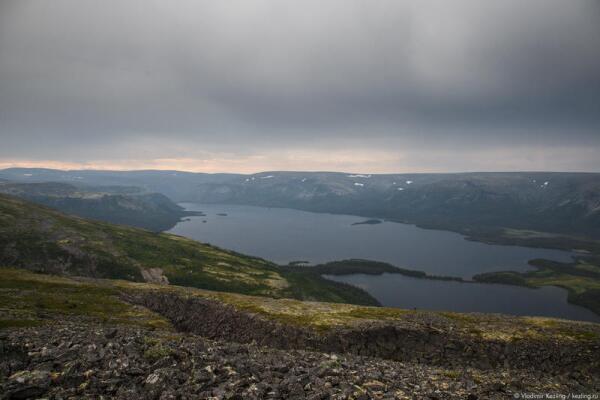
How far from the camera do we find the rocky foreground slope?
17.5m

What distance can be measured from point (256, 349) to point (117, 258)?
132 metres

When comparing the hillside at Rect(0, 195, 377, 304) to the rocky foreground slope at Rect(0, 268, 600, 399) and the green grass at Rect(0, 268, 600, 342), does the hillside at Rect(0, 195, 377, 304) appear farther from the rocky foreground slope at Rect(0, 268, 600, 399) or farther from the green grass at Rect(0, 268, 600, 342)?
the green grass at Rect(0, 268, 600, 342)

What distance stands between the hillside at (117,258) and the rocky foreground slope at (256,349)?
177ft

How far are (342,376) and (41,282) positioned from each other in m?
74.0

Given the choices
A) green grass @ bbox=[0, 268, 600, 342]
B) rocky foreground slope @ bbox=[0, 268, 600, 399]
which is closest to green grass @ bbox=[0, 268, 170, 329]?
green grass @ bbox=[0, 268, 600, 342]

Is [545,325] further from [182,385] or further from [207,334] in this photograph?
[182,385]

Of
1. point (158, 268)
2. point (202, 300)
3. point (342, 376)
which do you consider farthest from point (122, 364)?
point (158, 268)

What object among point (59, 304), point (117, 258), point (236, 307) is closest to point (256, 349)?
point (236, 307)

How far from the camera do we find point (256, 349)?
28500 mm

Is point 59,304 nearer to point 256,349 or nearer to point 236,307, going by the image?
point 236,307

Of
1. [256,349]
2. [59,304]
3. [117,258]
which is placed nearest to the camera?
[256,349]

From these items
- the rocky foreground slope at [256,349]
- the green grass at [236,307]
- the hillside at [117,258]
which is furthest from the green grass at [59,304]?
the hillside at [117,258]

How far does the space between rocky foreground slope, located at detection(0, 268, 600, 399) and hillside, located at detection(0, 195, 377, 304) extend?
5395 cm

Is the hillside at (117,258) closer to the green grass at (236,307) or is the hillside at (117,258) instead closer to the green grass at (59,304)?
the green grass at (59,304)
